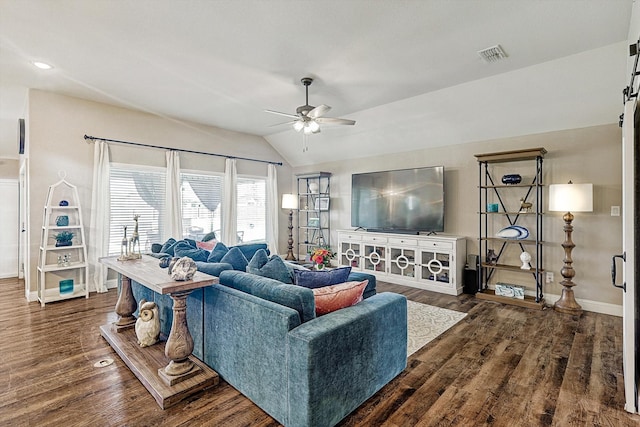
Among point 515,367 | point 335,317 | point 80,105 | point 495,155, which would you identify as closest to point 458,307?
point 515,367

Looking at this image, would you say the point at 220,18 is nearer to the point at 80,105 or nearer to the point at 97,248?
the point at 80,105

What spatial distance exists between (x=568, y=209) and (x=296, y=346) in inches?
151

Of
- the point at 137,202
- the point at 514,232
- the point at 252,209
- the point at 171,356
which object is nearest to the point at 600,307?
the point at 514,232

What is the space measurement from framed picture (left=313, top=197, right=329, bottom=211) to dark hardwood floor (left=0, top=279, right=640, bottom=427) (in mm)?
4145

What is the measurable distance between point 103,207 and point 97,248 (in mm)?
642

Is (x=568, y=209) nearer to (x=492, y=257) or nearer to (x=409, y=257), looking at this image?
(x=492, y=257)

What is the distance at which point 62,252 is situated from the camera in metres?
4.64

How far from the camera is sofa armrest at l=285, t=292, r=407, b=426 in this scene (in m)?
1.78

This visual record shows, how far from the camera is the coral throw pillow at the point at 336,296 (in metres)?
2.20

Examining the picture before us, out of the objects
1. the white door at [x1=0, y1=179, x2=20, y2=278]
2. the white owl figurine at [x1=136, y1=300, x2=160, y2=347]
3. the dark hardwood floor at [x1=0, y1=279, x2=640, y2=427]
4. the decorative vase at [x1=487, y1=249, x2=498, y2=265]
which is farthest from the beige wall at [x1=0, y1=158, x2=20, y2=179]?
the decorative vase at [x1=487, y1=249, x2=498, y2=265]

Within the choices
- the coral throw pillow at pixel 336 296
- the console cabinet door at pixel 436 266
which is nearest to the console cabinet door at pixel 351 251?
the console cabinet door at pixel 436 266

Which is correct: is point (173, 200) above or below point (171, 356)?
above

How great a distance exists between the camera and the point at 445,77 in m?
3.92

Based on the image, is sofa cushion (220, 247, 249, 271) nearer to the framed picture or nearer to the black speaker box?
the black speaker box
